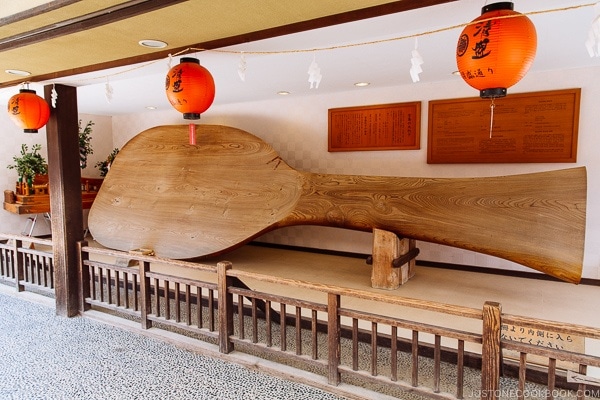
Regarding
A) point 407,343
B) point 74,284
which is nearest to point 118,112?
point 74,284

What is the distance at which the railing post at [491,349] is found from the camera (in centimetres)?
164

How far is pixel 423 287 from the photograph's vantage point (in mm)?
3645

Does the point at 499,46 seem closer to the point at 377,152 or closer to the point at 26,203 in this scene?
the point at 377,152

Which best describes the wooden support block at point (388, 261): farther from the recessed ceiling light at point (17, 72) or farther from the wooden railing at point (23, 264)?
the recessed ceiling light at point (17, 72)

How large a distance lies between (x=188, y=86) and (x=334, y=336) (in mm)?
1656

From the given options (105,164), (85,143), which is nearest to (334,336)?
(85,143)

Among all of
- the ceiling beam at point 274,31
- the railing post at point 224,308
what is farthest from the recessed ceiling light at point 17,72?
the railing post at point 224,308

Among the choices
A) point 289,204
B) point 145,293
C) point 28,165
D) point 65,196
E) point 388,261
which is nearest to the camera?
point 145,293

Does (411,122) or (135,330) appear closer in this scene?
(135,330)

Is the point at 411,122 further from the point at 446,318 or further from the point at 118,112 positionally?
the point at 118,112

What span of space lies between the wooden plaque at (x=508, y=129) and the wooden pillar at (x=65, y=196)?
360cm

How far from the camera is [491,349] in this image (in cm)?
165

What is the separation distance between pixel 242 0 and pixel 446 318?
8.34 ft

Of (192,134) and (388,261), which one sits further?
(192,134)
